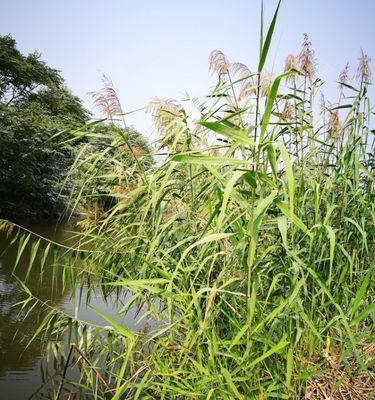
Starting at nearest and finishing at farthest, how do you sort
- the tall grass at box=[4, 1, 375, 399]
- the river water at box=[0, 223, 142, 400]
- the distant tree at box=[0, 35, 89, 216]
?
the tall grass at box=[4, 1, 375, 399] < the river water at box=[0, 223, 142, 400] < the distant tree at box=[0, 35, 89, 216]

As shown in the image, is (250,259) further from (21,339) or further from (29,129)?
(29,129)

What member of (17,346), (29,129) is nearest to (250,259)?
(17,346)

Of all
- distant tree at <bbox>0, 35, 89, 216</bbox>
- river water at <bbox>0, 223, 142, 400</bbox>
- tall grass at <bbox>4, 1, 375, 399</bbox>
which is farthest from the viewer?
distant tree at <bbox>0, 35, 89, 216</bbox>

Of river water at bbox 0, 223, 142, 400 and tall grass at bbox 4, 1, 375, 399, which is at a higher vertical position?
tall grass at bbox 4, 1, 375, 399

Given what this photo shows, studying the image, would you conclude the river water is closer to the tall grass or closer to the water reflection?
the water reflection

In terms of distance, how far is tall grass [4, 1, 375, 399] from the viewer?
4.32ft

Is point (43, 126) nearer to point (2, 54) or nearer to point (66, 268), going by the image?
point (2, 54)

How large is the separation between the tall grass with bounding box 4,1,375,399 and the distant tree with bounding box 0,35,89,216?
10451mm

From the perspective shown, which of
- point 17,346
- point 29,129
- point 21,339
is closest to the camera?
point 17,346

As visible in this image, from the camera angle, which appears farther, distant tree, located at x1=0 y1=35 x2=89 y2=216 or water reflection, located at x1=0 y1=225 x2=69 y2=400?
distant tree, located at x1=0 y1=35 x2=89 y2=216

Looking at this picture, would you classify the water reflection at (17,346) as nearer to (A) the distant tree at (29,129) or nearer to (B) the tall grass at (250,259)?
(B) the tall grass at (250,259)

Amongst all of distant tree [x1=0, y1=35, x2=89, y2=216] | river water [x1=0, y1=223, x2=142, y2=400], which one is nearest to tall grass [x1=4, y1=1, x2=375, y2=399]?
river water [x1=0, y1=223, x2=142, y2=400]

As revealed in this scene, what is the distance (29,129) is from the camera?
13336 millimetres

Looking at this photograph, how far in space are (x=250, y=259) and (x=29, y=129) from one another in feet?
46.0
